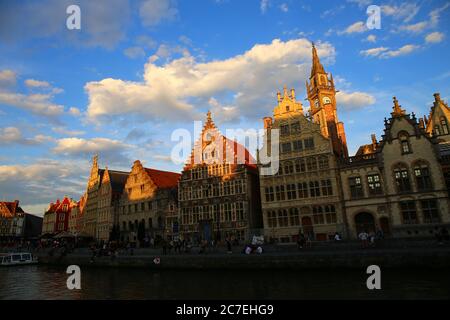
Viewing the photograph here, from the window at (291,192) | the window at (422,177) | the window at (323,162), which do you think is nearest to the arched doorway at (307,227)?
the window at (291,192)

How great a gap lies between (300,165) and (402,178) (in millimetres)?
12459

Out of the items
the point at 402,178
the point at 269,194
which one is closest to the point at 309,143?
the point at 269,194

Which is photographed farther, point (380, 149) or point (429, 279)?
point (380, 149)

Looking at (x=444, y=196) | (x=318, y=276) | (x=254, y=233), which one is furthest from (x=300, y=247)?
(x=444, y=196)

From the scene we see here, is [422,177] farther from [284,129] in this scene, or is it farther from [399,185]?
[284,129]

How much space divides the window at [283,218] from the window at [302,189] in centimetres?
318

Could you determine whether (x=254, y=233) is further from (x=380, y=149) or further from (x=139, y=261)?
(x=380, y=149)

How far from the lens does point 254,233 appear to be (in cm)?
4528

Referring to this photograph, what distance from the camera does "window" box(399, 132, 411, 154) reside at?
38125 mm

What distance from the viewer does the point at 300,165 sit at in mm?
44031

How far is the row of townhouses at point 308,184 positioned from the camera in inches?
1467

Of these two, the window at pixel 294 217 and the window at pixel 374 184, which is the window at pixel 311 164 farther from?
the window at pixel 374 184

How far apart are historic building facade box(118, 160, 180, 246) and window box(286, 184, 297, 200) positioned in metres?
20.1
